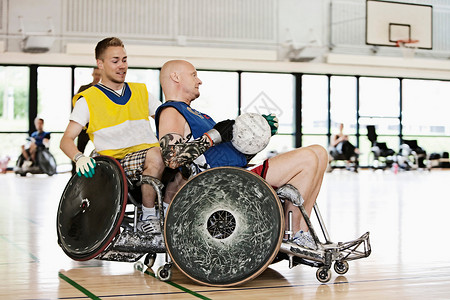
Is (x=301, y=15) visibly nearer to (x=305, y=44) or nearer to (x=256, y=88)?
(x=305, y=44)

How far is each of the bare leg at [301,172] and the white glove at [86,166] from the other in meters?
0.80

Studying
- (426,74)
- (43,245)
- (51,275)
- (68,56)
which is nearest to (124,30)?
(68,56)

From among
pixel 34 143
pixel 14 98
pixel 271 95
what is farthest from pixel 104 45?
pixel 271 95

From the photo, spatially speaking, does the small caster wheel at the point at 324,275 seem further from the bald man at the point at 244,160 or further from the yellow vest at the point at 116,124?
the yellow vest at the point at 116,124

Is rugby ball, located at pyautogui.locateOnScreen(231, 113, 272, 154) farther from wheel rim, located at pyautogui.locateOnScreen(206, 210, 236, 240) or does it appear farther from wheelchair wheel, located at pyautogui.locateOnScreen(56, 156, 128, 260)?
wheelchair wheel, located at pyautogui.locateOnScreen(56, 156, 128, 260)

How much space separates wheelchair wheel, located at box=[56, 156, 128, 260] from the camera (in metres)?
2.90

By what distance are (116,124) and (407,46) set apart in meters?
15.7

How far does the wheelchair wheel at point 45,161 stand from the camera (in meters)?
14.9

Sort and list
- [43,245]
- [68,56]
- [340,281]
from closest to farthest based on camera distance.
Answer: [340,281], [43,245], [68,56]

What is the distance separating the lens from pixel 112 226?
2.88m

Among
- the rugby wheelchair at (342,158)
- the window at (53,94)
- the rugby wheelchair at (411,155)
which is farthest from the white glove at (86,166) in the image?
the rugby wheelchair at (411,155)

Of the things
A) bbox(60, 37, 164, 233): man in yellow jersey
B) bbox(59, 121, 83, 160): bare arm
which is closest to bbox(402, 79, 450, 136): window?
bbox(60, 37, 164, 233): man in yellow jersey

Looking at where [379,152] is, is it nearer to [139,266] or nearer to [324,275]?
[139,266]

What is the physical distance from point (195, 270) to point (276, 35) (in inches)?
619
